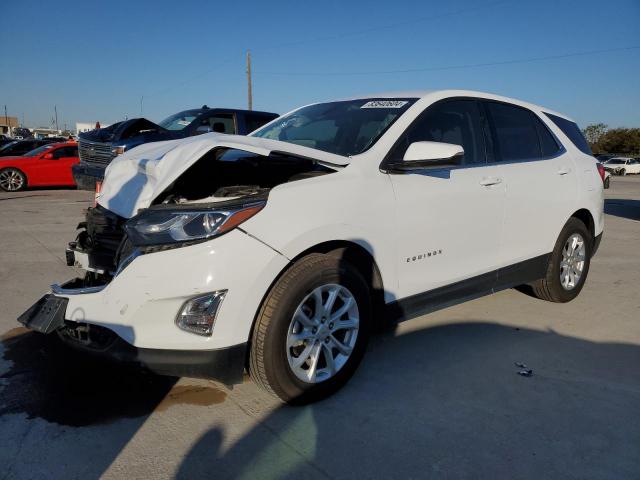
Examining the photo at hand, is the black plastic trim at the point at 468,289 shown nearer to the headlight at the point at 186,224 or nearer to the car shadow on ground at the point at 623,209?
the headlight at the point at 186,224

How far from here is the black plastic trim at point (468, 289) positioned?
10.3ft

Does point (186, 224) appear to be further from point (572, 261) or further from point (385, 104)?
point (572, 261)

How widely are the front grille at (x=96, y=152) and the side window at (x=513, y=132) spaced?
263 inches

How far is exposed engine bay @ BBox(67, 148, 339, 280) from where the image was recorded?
2838mm

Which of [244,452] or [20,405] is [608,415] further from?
[20,405]

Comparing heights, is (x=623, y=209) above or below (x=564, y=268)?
below

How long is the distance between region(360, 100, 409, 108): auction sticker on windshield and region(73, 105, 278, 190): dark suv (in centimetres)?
525

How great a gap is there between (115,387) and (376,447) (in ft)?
5.02

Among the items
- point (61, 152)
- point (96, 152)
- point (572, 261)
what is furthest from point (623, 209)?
point (61, 152)

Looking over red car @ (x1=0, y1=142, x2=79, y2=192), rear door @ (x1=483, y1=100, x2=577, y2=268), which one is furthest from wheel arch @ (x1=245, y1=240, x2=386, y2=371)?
red car @ (x1=0, y1=142, x2=79, y2=192)

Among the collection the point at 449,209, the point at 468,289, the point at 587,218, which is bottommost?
the point at 468,289

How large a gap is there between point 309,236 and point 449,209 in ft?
3.70

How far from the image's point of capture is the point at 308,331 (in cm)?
265

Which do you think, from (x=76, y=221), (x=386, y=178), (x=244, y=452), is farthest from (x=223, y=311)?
(x=76, y=221)
